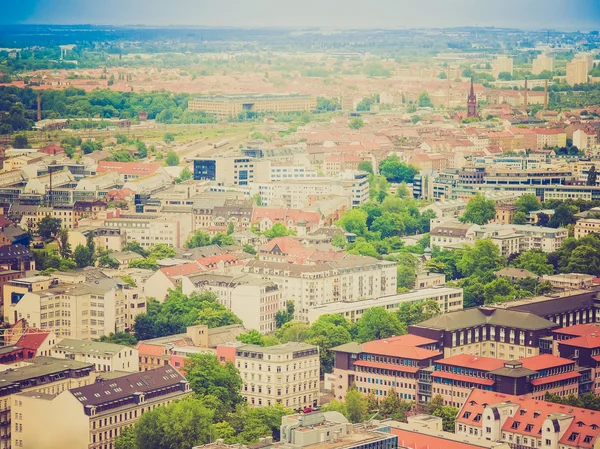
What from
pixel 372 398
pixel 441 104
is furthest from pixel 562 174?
pixel 441 104

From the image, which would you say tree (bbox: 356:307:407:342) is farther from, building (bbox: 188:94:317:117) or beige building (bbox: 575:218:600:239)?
building (bbox: 188:94:317:117)

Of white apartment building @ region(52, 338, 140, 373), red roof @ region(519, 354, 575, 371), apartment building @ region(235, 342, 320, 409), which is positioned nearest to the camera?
red roof @ region(519, 354, 575, 371)

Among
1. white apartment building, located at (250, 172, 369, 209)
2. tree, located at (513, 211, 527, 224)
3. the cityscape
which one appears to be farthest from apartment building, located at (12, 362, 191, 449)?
white apartment building, located at (250, 172, 369, 209)

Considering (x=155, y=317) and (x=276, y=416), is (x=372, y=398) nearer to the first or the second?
(x=276, y=416)

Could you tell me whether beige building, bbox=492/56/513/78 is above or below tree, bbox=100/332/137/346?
above

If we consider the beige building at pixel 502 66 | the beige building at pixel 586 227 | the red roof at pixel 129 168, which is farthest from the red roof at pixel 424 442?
the beige building at pixel 502 66

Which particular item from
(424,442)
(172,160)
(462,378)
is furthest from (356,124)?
(424,442)
